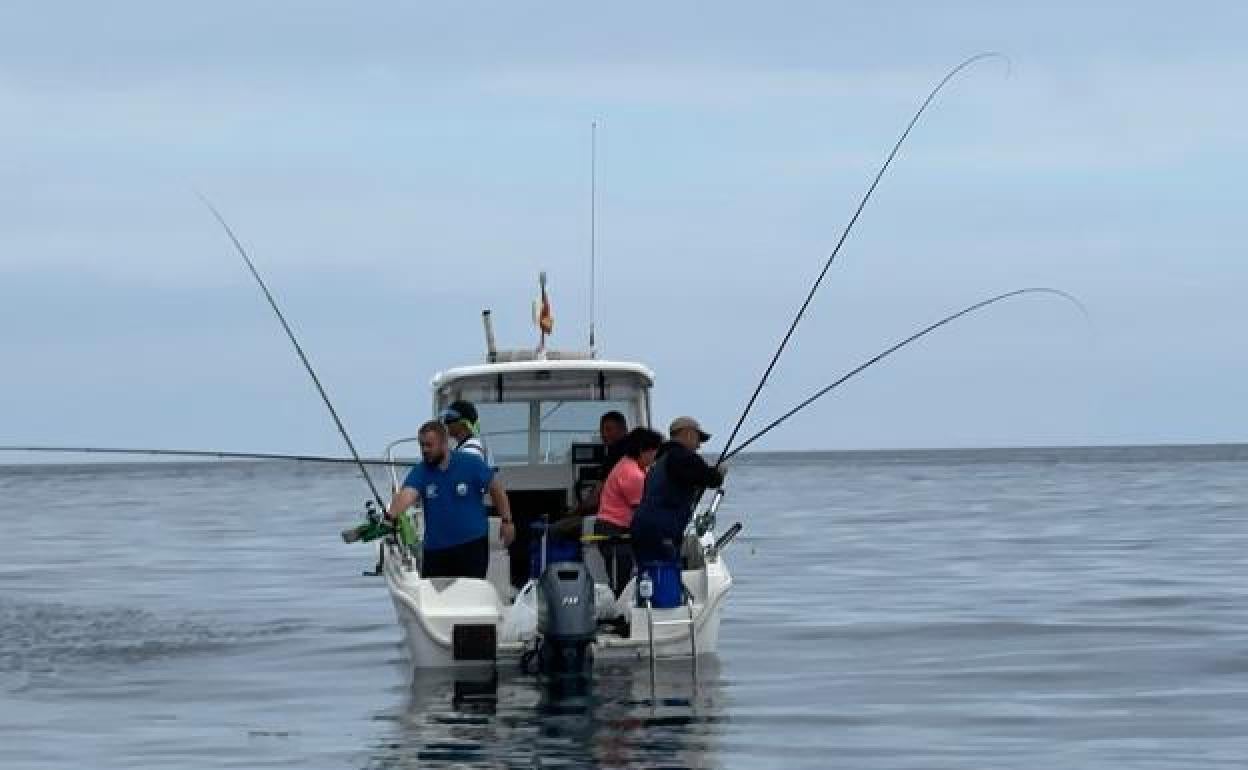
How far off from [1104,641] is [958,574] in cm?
814

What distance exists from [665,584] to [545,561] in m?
1.06

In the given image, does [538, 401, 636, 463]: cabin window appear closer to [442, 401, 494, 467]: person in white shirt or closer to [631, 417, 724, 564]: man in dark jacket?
[442, 401, 494, 467]: person in white shirt

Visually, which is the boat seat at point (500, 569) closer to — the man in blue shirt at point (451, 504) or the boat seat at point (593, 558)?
the boat seat at point (593, 558)

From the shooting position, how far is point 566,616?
13.1 m

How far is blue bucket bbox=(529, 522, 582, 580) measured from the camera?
14.4m

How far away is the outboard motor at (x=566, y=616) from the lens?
13.1m

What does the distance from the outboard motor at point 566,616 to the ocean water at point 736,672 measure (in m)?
0.25

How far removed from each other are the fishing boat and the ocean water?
0.29 meters

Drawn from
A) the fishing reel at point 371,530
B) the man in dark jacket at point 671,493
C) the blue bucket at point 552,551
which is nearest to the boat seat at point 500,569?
the blue bucket at point 552,551

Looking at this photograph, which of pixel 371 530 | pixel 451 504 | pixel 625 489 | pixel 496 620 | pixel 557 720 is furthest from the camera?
pixel 371 530

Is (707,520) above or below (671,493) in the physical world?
below

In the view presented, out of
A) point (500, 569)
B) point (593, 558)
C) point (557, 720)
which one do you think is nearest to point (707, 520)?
point (593, 558)

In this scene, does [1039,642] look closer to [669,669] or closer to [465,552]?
[669,669]

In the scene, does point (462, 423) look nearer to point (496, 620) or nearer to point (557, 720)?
point (496, 620)
